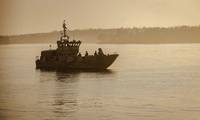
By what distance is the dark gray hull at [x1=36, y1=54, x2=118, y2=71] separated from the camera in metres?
7.86

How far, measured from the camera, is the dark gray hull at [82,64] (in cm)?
786

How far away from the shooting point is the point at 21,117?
4.73 m

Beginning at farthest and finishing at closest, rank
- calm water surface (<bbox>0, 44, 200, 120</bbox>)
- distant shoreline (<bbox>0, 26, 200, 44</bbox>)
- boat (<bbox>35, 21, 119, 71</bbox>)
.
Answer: boat (<bbox>35, 21, 119, 71</bbox>)
distant shoreline (<bbox>0, 26, 200, 44</bbox>)
calm water surface (<bbox>0, 44, 200, 120</bbox>)

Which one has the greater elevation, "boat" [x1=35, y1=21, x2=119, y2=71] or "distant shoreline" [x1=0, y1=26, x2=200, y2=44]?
"distant shoreline" [x1=0, y1=26, x2=200, y2=44]

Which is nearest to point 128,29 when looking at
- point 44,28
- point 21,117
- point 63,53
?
point 44,28

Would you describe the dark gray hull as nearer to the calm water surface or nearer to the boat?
the boat

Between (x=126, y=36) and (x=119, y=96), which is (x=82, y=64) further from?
(x=126, y=36)

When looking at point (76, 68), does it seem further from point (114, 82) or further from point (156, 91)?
point (156, 91)

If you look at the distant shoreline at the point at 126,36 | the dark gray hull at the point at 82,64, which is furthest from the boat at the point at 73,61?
the distant shoreline at the point at 126,36

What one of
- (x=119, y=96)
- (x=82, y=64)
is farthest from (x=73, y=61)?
(x=119, y=96)

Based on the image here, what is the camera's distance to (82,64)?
28.3 feet

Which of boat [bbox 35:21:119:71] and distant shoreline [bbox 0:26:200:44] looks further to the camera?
boat [bbox 35:21:119:71]

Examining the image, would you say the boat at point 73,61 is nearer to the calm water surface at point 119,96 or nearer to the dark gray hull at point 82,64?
the dark gray hull at point 82,64

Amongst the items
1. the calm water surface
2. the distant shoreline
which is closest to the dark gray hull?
the calm water surface
